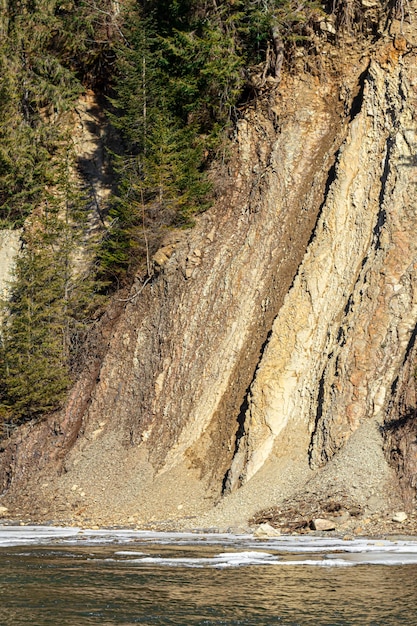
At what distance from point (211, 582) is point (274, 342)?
11.6 m

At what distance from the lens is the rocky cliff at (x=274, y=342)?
20797 mm

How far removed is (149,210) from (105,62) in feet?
36.2

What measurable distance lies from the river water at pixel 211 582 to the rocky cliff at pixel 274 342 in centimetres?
416

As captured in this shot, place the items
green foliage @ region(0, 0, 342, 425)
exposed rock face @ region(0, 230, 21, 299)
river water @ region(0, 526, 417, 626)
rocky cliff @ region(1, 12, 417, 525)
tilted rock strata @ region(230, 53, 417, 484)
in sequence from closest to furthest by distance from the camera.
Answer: river water @ region(0, 526, 417, 626) → rocky cliff @ region(1, 12, 417, 525) → tilted rock strata @ region(230, 53, 417, 484) → green foliage @ region(0, 0, 342, 425) → exposed rock face @ region(0, 230, 21, 299)

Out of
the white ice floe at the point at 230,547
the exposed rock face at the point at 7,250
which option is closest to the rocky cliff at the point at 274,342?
the white ice floe at the point at 230,547

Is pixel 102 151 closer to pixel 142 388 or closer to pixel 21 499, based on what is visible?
pixel 142 388

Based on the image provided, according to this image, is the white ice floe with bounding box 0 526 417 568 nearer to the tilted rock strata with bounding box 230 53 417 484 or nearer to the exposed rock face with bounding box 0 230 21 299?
the tilted rock strata with bounding box 230 53 417 484

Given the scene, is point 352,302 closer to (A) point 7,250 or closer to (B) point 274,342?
(B) point 274,342

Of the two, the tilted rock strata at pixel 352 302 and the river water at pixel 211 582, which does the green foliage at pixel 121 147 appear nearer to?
the tilted rock strata at pixel 352 302

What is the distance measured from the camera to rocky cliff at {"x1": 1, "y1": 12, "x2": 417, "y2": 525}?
68.2ft

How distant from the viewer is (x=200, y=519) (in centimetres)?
2041

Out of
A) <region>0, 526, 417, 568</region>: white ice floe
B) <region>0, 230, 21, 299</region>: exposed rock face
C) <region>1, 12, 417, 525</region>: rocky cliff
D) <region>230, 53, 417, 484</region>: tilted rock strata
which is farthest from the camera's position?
<region>0, 230, 21, 299</region>: exposed rock face

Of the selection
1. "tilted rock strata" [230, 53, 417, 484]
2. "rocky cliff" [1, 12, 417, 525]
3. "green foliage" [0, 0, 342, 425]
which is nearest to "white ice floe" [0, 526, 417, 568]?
"rocky cliff" [1, 12, 417, 525]

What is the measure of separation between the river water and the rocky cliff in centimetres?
416
